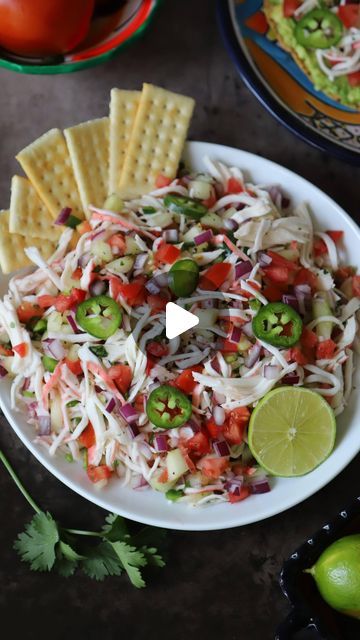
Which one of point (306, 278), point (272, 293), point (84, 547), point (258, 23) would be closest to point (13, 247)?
point (272, 293)

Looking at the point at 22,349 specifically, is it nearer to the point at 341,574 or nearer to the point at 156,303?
the point at 156,303

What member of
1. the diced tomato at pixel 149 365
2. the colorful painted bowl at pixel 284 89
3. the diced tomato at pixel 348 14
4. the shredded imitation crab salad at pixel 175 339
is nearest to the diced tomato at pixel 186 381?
the shredded imitation crab salad at pixel 175 339

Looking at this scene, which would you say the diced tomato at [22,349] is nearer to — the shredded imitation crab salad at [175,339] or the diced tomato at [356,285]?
the shredded imitation crab salad at [175,339]

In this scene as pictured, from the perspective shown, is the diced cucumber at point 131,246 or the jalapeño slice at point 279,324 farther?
the diced cucumber at point 131,246

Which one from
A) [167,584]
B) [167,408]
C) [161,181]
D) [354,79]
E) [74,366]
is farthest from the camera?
[354,79]

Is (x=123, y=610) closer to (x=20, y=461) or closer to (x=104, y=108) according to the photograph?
(x=20, y=461)

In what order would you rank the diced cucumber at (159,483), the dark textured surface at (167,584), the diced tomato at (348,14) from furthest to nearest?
the diced tomato at (348,14) → the dark textured surface at (167,584) → the diced cucumber at (159,483)

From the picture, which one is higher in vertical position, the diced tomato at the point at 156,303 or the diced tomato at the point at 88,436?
the diced tomato at the point at 156,303
